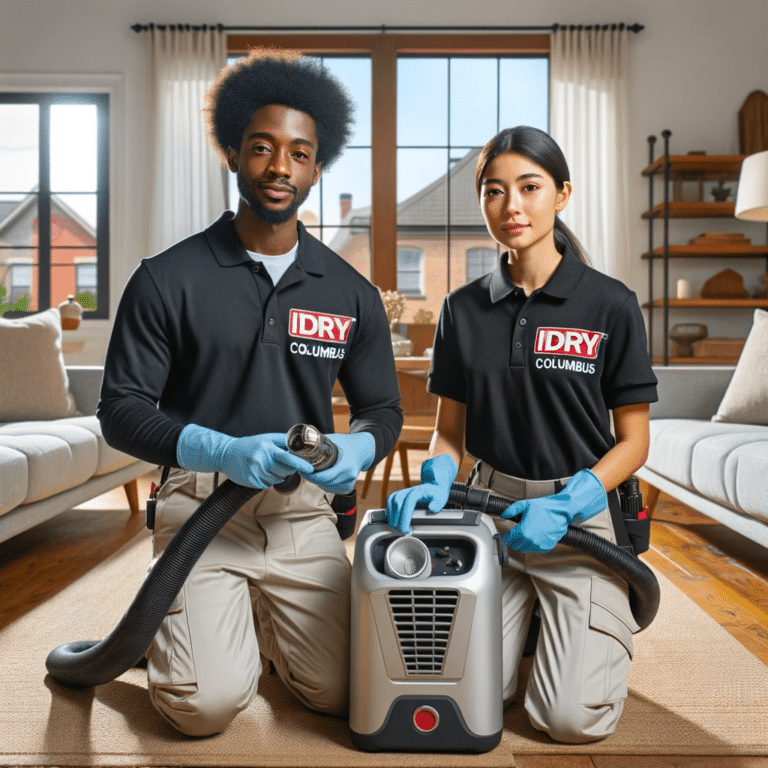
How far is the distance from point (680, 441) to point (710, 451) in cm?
24

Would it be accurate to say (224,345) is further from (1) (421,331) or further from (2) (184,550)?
(1) (421,331)

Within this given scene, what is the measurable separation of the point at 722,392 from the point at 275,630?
7.56 ft

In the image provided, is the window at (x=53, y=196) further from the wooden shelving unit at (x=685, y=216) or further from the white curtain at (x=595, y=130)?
the wooden shelving unit at (x=685, y=216)

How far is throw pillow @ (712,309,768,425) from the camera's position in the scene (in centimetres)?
269

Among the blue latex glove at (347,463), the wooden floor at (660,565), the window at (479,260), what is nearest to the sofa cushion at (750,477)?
the wooden floor at (660,565)

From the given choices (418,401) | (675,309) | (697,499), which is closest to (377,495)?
(697,499)

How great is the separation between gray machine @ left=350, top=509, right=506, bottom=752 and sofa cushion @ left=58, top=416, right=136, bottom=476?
158 centimetres

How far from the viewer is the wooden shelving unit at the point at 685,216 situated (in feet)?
14.5

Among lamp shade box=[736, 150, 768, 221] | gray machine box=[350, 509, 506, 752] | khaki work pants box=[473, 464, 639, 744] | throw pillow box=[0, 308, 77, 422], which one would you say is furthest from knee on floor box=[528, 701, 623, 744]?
lamp shade box=[736, 150, 768, 221]

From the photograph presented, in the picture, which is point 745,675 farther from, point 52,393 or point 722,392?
point 52,393

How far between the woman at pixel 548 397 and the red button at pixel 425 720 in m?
0.22

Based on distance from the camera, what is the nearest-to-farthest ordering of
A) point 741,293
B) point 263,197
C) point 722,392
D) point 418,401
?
point 263,197 → point 722,392 → point 741,293 → point 418,401

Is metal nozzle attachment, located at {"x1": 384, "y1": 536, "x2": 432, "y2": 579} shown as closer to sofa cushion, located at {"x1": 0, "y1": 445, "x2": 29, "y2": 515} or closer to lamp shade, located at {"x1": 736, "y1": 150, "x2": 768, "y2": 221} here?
sofa cushion, located at {"x1": 0, "y1": 445, "x2": 29, "y2": 515}

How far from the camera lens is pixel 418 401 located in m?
5.00
